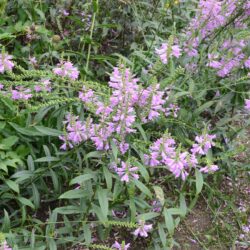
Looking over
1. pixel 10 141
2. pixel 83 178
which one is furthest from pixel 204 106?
pixel 10 141

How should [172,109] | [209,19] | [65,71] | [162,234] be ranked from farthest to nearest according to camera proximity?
[209,19], [172,109], [162,234], [65,71]

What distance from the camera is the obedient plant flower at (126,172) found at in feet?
8.15

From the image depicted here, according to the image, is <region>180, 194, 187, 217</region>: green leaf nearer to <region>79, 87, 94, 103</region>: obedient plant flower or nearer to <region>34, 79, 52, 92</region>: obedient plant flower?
<region>79, 87, 94, 103</region>: obedient plant flower

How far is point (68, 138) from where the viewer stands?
2.67 meters

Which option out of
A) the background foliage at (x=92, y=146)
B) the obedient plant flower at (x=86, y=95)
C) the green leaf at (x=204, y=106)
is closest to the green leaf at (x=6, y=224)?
the background foliage at (x=92, y=146)

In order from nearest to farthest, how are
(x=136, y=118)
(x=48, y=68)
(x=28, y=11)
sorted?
1. (x=136, y=118)
2. (x=48, y=68)
3. (x=28, y=11)

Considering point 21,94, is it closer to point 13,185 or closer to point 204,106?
point 13,185

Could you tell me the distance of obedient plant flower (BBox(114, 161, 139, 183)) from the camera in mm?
2484

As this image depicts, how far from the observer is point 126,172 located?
2496mm

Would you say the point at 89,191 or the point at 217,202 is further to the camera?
the point at 217,202

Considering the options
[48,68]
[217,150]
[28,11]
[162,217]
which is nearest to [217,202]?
[217,150]

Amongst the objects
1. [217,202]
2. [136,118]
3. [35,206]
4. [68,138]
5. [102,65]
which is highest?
[136,118]

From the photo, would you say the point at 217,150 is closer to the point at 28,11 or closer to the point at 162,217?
the point at 162,217

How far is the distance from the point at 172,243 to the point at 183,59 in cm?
129
